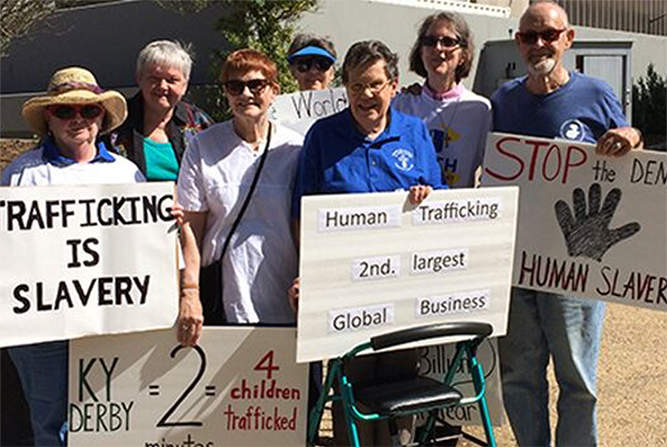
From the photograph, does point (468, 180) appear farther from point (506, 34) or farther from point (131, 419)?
point (506, 34)

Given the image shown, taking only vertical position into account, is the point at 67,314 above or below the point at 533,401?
above

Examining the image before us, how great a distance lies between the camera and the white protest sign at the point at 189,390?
367cm

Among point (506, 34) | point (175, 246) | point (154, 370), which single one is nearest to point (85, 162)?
point (175, 246)

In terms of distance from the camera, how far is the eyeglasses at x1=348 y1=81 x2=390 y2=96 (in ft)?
11.6

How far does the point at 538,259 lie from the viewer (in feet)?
13.4

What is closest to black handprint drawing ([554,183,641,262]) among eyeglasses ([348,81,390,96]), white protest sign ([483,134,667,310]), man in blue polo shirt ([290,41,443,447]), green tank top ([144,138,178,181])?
white protest sign ([483,134,667,310])

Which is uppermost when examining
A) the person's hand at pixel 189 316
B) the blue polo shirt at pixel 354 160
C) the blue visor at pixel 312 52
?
the blue visor at pixel 312 52

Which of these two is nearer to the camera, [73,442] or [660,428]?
[73,442]

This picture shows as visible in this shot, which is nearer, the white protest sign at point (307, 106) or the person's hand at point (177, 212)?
the person's hand at point (177, 212)

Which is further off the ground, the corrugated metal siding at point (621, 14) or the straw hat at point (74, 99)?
the corrugated metal siding at point (621, 14)

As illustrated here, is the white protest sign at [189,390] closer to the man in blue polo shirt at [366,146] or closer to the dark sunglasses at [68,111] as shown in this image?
the man in blue polo shirt at [366,146]

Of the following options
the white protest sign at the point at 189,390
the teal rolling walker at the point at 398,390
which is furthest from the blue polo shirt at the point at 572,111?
the white protest sign at the point at 189,390

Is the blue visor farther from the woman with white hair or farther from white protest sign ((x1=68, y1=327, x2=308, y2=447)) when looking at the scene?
white protest sign ((x1=68, y1=327, x2=308, y2=447))

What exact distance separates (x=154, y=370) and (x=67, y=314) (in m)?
0.46
